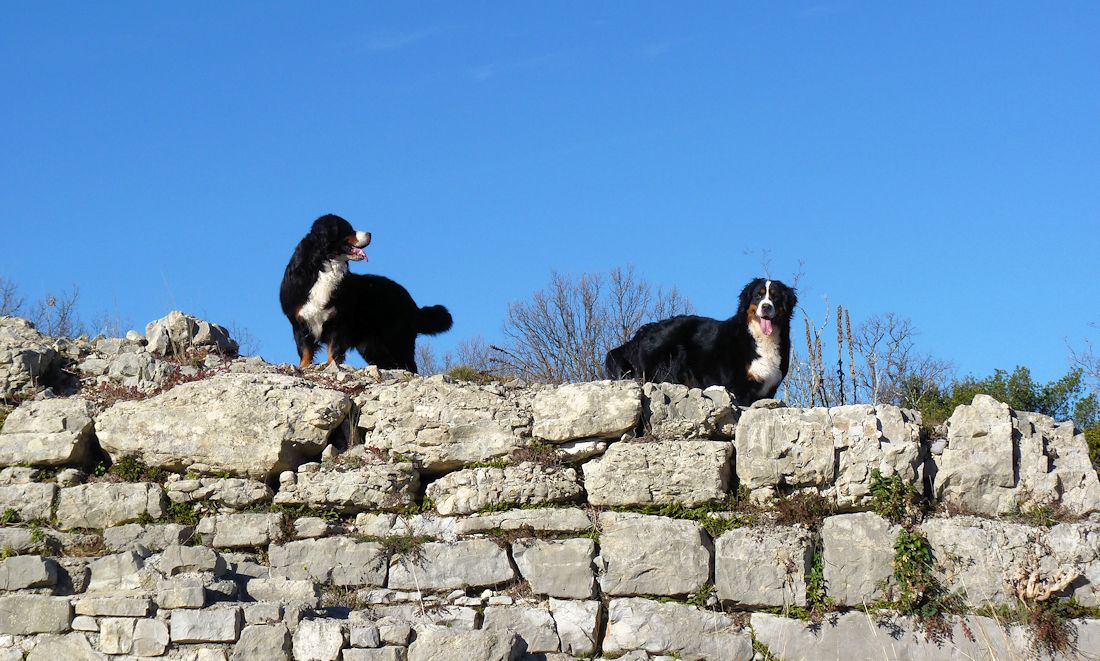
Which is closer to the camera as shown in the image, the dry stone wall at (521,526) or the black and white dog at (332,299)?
the dry stone wall at (521,526)

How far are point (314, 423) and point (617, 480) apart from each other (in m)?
2.24

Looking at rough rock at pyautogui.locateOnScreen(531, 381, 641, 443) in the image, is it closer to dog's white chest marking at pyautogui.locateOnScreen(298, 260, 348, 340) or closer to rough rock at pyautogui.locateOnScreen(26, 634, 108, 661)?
dog's white chest marking at pyautogui.locateOnScreen(298, 260, 348, 340)

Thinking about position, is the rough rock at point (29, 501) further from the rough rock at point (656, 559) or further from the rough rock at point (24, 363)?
the rough rock at point (656, 559)

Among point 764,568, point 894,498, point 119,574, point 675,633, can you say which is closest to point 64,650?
point 119,574

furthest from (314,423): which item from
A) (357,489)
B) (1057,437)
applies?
(1057,437)

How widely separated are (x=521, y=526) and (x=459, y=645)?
1133mm

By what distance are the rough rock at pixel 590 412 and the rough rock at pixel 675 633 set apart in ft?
4.03

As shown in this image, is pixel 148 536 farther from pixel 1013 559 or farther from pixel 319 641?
pixel 1013 559

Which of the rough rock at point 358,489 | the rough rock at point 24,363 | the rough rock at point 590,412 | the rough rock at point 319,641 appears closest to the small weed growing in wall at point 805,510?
the rough rock at point 590,412

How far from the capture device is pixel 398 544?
769cm

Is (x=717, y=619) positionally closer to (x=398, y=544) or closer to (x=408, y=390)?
(x=398, y=544)

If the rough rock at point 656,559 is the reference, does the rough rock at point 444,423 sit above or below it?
above

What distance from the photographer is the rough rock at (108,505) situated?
26.2 feet

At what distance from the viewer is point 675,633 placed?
724 cm
